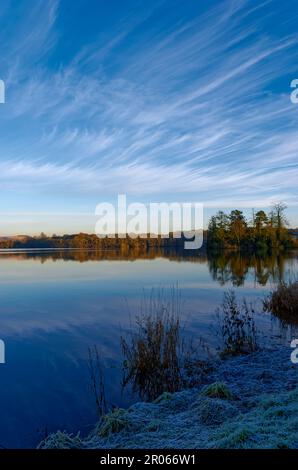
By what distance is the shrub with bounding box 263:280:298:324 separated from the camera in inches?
550

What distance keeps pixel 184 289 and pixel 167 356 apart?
14221mm

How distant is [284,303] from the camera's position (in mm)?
14289

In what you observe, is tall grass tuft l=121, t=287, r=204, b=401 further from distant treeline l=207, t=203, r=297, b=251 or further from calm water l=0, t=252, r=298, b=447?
distant treeline l=207, t=203, r=297, b=251

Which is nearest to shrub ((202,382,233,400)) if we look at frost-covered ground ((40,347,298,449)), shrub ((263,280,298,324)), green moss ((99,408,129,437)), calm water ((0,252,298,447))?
frost-covered ground ((40,347,298,449))

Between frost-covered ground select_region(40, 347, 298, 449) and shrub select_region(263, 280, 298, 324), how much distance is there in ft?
23.2

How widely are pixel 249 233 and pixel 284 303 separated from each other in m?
68.3

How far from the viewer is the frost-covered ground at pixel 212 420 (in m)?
4.38

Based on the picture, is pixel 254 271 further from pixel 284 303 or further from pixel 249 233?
pixel 249 233

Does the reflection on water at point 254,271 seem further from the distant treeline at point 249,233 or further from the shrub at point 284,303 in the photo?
the distant treeline at point 249,233

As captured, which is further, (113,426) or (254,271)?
(254,271)

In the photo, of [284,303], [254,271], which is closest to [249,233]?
[254,271]

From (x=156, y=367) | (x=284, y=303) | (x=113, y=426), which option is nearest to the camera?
(x=113, y=426)

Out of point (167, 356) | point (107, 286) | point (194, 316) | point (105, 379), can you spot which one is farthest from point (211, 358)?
point (107, 286)
